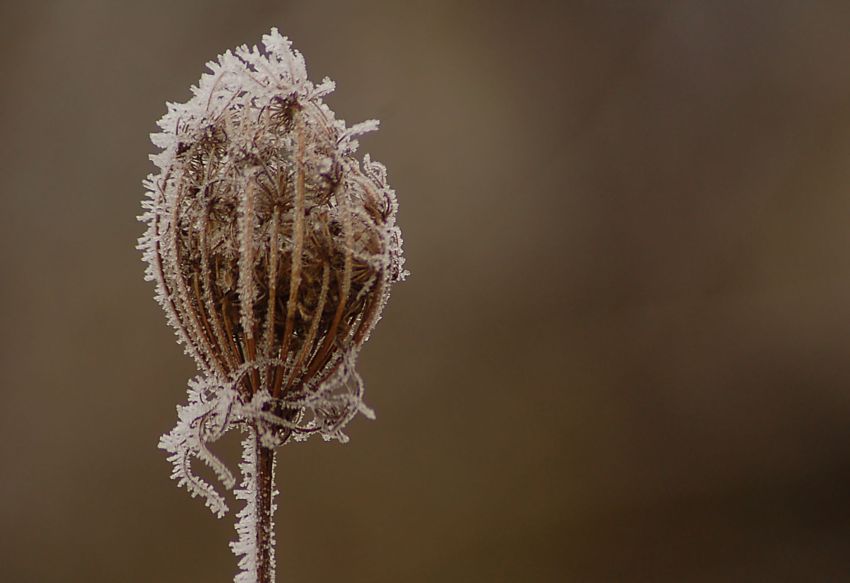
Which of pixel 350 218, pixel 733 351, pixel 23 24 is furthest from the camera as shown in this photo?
pixel 733 351

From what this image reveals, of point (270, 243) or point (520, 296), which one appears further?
point (520, 296)

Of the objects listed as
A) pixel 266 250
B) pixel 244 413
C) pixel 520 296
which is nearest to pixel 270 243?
pixel 266 250

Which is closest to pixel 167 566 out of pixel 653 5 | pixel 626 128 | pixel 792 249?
pixel 626 128

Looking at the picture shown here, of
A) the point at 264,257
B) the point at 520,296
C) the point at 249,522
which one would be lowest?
the point at 249,522

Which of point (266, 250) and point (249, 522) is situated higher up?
point (266, 250)

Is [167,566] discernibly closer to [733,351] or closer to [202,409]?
[202,409]

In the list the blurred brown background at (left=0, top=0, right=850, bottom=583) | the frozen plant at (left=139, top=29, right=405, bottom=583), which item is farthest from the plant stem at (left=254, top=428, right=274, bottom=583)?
the blurred brown background at (left=0, top=0, right=850, bottom=583)

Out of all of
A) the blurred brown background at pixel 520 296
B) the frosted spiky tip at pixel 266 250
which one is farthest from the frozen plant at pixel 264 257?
the blurred brown background at pixel 520 296

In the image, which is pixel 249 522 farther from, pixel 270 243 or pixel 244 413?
pixel 270 243
